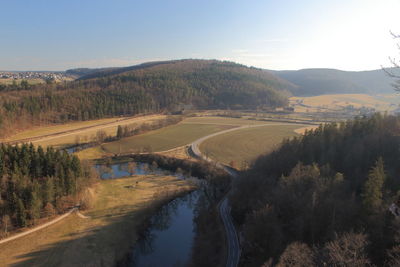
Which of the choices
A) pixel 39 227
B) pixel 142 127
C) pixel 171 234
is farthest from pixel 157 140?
pixel 39 227

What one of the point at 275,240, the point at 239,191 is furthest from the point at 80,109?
the point at 275,240

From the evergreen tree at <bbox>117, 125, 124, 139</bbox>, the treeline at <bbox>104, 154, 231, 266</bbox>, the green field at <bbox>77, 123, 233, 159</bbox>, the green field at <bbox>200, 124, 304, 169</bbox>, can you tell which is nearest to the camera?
the treeline at <bbox>104, 154, 231, 266</bbox>

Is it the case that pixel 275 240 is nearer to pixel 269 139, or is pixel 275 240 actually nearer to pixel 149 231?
pixel 149 231

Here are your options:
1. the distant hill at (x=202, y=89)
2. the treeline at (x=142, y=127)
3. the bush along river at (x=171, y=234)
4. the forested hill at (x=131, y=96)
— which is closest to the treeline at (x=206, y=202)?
the bush along river at (x=171, y=234)

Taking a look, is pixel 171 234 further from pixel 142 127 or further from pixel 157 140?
pixel 142 127

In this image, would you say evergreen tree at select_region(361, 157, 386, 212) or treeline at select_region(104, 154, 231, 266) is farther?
treeline at select_region(104, 154, 231, 266)

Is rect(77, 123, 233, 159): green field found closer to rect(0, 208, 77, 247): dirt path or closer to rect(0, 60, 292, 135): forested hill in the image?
rect(0, 208, 77, 247): dirt path

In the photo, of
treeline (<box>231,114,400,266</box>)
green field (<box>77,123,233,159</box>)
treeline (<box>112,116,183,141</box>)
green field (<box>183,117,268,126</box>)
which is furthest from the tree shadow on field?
green field (<box>183,117,268,126</box>)

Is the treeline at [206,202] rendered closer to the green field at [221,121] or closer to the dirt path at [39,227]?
the dirt path at [39,227]
